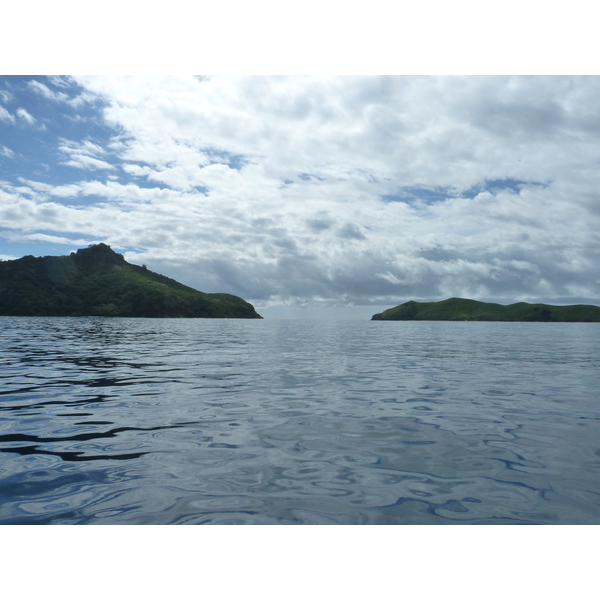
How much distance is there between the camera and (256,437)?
10.1 metres

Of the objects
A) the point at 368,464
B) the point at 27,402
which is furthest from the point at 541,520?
the point at 27,402

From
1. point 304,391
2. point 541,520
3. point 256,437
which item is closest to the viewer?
point 541,520

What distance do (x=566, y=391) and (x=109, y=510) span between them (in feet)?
61.1

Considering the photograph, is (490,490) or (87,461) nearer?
(490,490)

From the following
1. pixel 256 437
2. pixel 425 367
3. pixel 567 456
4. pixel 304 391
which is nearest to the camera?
pixel 567 456

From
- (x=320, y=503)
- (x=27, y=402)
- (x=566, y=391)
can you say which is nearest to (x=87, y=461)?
Answer: (x=320, y=503)

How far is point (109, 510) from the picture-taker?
628 cm

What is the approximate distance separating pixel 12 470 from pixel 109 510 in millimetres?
3280

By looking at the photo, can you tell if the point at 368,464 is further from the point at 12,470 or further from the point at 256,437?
the point at 12,470

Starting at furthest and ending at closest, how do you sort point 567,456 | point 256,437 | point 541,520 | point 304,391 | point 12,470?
point 304,391
point 256,437
point 567,456
point 12,470
point 541,520

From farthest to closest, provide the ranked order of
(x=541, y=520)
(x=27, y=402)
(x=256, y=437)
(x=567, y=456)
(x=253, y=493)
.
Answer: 1. (x=27, y=402)
2. (x=256, y=437)
3. (x=567, y=456)
4. (x=253, y=493)
5. (x=541, y=520)

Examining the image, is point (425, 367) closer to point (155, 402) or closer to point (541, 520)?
point (155, 402)

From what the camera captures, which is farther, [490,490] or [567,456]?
[567,456]

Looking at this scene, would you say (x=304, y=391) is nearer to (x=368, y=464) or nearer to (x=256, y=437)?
(x=256, y=437)
